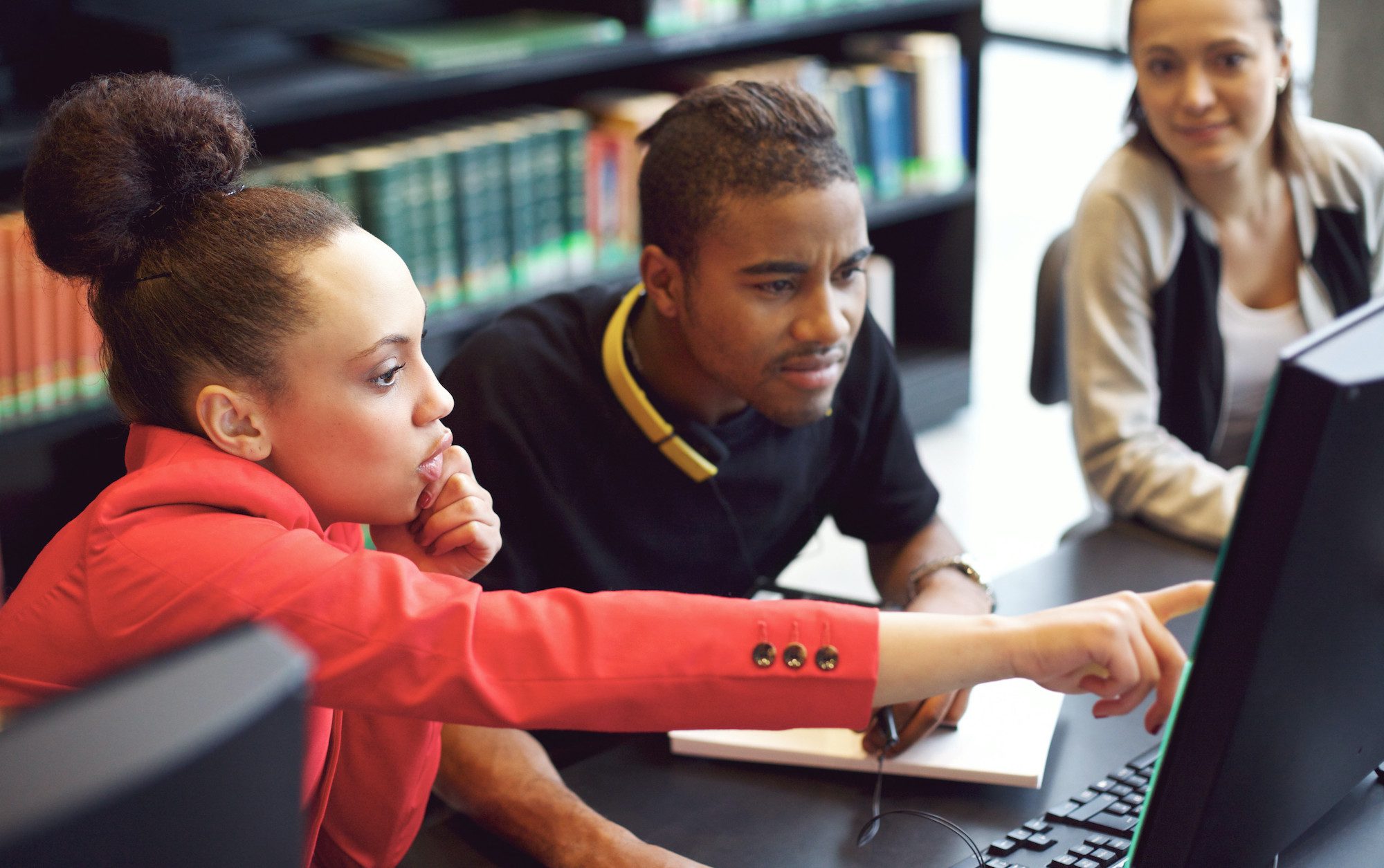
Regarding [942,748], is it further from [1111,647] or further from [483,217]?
[483,217]

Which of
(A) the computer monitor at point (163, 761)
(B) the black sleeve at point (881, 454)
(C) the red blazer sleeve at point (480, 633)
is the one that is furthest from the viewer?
(B) the black sleeve at point (881, 454)

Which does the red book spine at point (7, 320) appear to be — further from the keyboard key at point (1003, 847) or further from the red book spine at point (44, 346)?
the keyboard key at point (1003, 847)

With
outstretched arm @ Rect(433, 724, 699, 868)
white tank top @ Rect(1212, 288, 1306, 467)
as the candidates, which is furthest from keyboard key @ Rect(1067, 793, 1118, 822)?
white tank top @ Rect(1212, 288, 1306, 467)

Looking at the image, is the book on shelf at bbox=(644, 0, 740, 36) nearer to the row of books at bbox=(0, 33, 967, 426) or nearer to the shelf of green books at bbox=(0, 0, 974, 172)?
the shelf of green books at bbox=(0, 0, 974, 172)

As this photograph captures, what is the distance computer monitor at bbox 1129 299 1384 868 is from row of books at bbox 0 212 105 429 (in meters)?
1.97

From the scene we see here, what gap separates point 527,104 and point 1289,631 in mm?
2628

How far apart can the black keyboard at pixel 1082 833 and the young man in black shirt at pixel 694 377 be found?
321 mm

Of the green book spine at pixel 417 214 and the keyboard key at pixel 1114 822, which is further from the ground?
the green book spine at pixel 417 214

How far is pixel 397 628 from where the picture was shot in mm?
802

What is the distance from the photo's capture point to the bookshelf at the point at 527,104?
2332 mm

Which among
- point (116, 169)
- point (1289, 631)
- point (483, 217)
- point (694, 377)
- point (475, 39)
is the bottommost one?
point (483, 217)

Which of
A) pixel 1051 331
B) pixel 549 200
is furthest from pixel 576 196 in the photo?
pixel 1051 331

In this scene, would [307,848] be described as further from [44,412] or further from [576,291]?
[44,412]

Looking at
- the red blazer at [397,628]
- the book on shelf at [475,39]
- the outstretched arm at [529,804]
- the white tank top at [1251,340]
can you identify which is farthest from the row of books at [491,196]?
the red blazer at [397,628]
